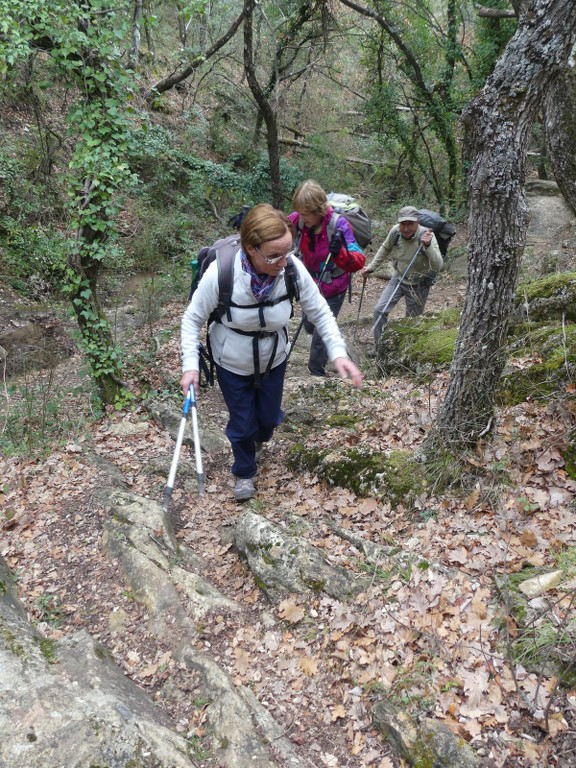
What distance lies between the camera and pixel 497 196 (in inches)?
125

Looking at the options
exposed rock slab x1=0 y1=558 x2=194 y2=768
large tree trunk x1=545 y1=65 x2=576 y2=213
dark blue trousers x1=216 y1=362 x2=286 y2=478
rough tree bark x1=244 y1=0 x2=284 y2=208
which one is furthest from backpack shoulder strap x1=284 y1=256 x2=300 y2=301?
rough tree bark x1=244 y1=0 x2=284 y2=208

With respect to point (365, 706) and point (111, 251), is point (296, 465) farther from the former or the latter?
point (111, 251)

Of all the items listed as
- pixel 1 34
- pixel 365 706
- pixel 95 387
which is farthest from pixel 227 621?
pixel 1 34

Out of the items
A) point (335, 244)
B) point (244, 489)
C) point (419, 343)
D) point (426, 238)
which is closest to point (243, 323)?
point (244, 489)

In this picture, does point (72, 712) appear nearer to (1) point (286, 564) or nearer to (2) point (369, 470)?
(1) point (286, 564)

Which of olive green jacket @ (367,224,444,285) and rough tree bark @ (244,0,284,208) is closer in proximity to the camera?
olive green jacket @ (367,224,444,285)

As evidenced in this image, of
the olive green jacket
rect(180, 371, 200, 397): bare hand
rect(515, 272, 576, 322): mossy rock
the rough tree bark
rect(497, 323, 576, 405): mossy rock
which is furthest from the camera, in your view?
the rough tree bark

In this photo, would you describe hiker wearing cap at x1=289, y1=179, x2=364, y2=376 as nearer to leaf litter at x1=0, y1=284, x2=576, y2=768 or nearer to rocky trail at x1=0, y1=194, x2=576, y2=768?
rocky trail at x1=0, y1=194, x2=576, y2=768

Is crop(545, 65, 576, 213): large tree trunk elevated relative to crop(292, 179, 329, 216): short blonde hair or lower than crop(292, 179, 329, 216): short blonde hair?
elevated

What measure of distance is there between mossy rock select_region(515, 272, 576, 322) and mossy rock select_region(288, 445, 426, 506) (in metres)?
2.69

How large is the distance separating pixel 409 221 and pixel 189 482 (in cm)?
442

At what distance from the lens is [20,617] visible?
3115 mm

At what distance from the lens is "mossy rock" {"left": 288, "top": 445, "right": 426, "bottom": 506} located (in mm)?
4102

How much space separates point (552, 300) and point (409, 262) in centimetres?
198
